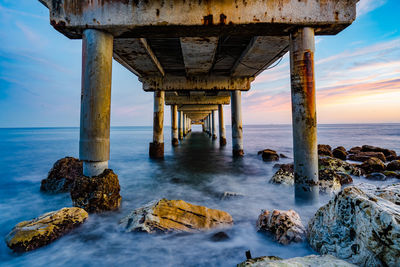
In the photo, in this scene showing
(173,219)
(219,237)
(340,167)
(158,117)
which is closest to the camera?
(219,237)

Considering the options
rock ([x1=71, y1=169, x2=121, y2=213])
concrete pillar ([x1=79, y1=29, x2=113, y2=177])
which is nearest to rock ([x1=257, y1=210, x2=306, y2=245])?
rock ([x1=71, y1=169, x2=121, y2=213])

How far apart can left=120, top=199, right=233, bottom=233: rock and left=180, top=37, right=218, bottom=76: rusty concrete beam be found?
4694mm

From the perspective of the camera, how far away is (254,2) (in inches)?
153

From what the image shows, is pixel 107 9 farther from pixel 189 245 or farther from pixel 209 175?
pixel 209 175

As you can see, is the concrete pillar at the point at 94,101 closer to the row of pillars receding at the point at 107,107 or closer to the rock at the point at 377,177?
the row of pillars receding at the point at 107,107

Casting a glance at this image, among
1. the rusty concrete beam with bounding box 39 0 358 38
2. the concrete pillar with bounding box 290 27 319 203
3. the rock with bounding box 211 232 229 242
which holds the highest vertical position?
the rusty concrete beam with bounding box 39 0 358 38

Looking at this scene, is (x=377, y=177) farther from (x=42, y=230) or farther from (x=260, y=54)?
(x=42, y=230)

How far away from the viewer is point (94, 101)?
384 cm

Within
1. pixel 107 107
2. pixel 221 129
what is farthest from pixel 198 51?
pixel 221 129

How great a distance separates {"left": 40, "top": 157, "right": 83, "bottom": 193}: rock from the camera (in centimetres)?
543

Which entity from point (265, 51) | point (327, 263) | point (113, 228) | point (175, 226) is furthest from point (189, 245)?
point (265, 51)

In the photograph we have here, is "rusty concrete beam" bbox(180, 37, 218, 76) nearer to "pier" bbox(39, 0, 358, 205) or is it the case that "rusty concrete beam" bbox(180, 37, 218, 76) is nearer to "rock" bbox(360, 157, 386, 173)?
"pier" bbox(39, 0, 358, 205)

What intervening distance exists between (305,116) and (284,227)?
2.24 metres

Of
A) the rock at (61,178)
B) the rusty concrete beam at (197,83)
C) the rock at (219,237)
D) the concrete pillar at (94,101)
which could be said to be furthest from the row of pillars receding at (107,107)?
the rusty concrete beam at (197,83)
